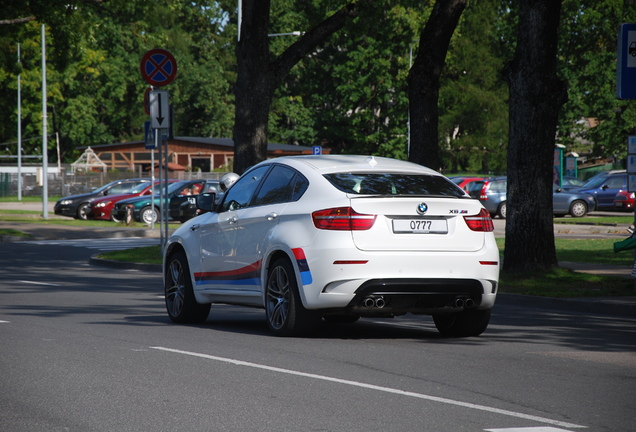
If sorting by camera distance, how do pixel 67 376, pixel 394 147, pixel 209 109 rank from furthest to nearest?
pixel 209 109 → pixel 394 147 → pixel 67 376

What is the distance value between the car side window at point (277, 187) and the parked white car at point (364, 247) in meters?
0.01

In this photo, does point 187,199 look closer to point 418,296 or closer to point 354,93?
point 418,296

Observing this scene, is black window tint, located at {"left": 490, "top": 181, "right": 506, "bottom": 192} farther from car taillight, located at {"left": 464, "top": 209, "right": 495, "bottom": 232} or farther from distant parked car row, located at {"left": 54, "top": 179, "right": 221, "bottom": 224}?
car taillight, located at {"left": 464, "top": 209, "right": 495, "bottom": 232}

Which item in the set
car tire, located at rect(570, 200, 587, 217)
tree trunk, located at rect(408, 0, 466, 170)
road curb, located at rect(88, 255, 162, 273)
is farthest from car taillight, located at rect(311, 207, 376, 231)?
car tire, located at rect(570, 200, 587, 217)

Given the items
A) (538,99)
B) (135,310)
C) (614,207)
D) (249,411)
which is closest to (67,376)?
(249,411)

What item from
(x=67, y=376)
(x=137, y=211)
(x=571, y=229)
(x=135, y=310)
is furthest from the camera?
(x=137, y=211)

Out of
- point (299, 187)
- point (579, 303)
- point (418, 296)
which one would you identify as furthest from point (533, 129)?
point (418, 296)

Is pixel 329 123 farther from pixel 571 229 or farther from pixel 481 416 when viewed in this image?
pixel 481 416

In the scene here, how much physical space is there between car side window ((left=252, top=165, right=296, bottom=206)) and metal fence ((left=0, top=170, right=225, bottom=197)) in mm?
60070

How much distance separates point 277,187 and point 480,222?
2013 millimetres

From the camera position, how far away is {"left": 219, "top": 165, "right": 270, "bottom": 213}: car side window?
437 inches

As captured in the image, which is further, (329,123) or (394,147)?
(329,123)

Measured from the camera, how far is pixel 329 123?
80562 mm

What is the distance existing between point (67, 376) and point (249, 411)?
1.92m
